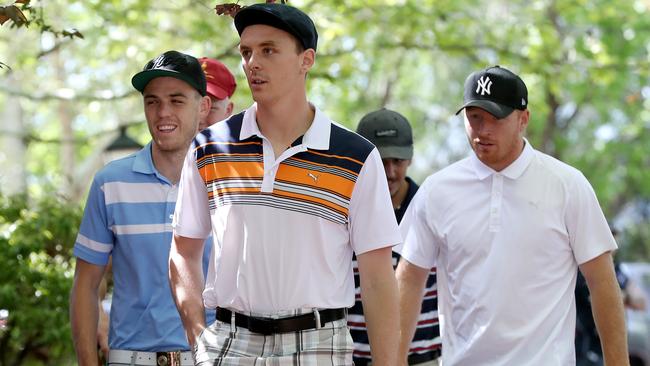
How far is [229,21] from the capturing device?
1639 cm

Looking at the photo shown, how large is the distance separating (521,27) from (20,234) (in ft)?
36.1

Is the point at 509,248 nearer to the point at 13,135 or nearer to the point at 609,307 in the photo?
the point at 609,307

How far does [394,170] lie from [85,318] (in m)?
2.06

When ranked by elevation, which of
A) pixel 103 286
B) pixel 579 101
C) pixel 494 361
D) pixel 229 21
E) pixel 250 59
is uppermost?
pixel 579 101

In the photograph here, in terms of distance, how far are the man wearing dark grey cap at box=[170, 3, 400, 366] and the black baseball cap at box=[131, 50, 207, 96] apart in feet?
3.66

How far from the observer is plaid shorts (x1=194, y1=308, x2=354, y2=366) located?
14.3 feet

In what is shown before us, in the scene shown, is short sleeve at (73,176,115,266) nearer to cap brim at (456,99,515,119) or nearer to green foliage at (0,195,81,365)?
cap brim at (456,99,515,119)

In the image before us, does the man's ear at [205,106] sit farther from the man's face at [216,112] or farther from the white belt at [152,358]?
the white belt at [152,358]

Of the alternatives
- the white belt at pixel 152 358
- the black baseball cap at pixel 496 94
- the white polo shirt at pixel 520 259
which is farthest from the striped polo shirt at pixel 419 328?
the white belt at pixel 152 358

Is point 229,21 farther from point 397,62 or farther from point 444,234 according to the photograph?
point 444,234

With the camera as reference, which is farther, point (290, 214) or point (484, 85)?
point (484, 85)

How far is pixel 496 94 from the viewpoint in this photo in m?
6.03

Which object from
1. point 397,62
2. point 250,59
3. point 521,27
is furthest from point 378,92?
point 250,59

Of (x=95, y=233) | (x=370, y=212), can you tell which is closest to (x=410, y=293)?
(x=95, y=233)
